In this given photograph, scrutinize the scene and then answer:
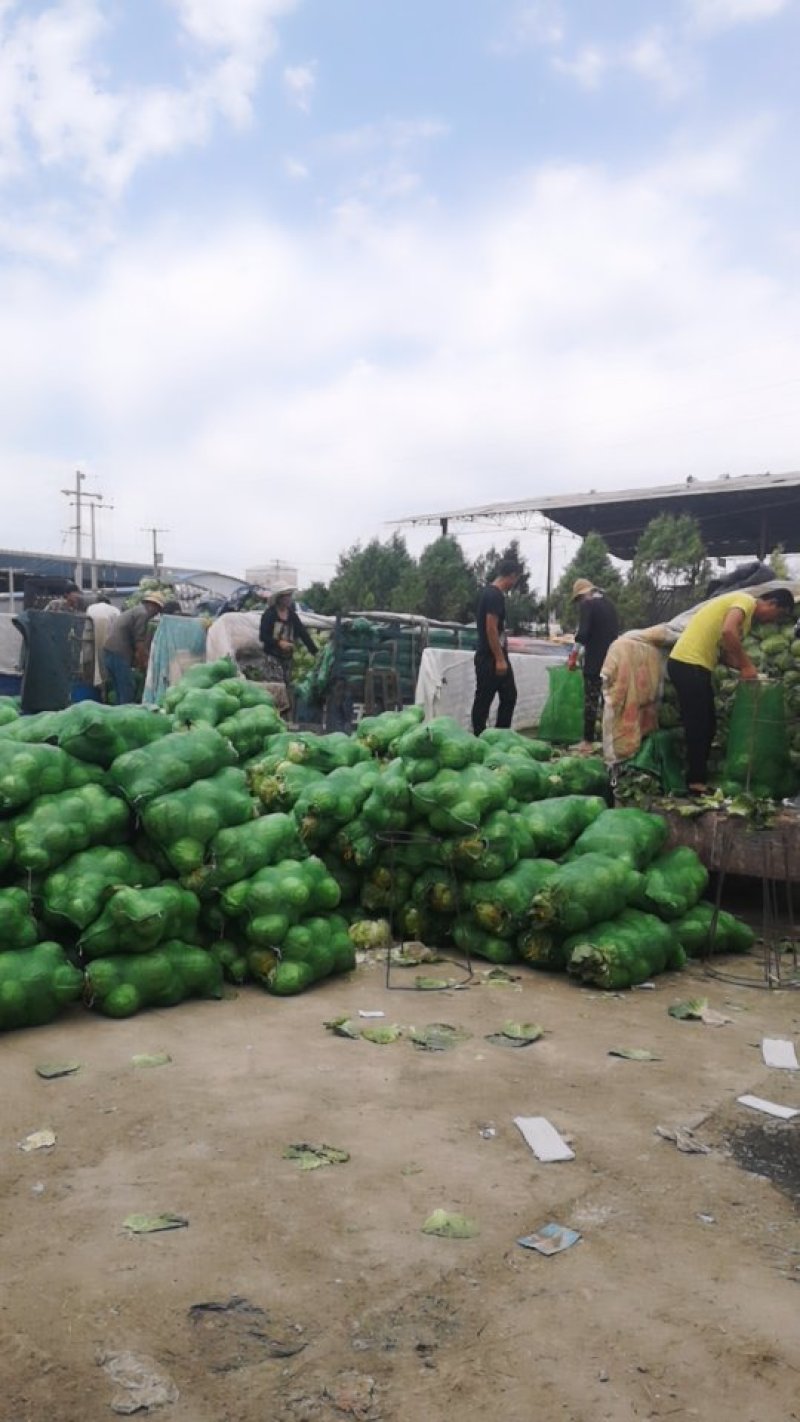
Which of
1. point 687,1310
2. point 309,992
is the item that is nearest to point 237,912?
point 309,992

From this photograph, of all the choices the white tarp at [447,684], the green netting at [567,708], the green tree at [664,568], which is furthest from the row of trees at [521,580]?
Answer: the green netting at [567,708]

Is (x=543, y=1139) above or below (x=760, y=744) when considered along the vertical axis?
below

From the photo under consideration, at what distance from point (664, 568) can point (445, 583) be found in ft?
20.1

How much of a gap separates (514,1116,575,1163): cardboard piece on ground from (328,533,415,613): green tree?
76.4 feet

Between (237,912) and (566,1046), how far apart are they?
1.51m

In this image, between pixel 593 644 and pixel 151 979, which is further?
pixel 593 644

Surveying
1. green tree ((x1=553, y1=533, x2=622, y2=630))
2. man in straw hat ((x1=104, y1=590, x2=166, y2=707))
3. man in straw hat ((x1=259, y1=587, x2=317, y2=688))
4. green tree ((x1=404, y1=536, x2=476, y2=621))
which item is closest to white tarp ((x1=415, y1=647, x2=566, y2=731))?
man in straw hat ((x1=259, y1=587, x2=317, y2=688))

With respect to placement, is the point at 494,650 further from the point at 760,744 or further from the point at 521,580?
the point at 521,580

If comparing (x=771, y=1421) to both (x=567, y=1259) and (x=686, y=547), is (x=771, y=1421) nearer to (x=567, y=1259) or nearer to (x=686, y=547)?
(x=567, y=1259)

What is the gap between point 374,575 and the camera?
91.0ft

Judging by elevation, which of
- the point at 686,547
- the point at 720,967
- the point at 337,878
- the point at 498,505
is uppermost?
the point at 498,505

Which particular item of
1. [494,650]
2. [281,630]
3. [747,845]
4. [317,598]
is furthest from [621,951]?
[317,598]

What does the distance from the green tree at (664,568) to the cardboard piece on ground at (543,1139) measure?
15.8m

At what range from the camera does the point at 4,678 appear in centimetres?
1223
